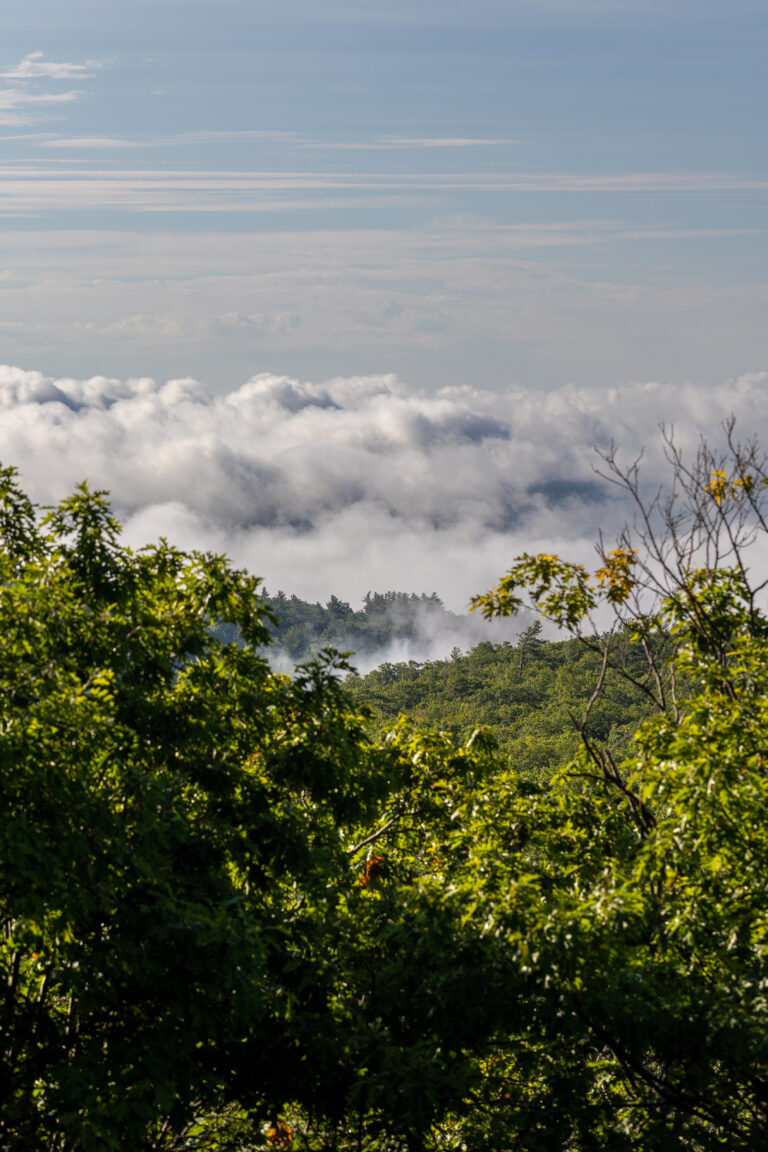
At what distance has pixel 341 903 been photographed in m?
8.43

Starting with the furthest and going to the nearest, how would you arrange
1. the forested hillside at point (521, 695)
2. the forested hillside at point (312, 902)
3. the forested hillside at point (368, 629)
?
the forested hillside at point (368, 629) < the forested hillside at point (521, 695) < the forested hillside at point (312, 902)

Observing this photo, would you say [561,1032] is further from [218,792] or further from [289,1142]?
[218,792]

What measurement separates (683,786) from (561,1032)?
7.00ft

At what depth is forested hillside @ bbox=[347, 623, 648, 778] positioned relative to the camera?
57.1 metres

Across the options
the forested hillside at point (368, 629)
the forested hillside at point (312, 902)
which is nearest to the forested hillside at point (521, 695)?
the forested hillside at point (312, 902)

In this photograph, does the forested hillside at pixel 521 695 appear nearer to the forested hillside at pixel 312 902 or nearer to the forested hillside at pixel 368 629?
the forested hillside at pixel 312 902

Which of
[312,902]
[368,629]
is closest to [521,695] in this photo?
[312,902]

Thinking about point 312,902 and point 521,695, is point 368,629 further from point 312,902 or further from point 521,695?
point 312,902

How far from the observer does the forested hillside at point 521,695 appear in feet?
187

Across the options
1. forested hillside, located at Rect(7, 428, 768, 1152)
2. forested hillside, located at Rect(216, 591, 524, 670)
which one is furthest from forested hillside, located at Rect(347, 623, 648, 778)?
forested hillside, located at Rect(216, 591, 524, 670)

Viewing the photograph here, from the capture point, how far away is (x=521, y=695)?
7631 centimetres

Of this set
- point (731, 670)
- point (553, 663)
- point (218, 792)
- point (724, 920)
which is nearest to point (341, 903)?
point (218, 792)

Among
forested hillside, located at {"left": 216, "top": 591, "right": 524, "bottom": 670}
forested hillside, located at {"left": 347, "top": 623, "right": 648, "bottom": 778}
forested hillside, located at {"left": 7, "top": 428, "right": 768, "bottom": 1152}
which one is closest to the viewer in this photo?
forested hillside, located at {"left": 7, "top": 428, "right": 768, "bottom": 1152}

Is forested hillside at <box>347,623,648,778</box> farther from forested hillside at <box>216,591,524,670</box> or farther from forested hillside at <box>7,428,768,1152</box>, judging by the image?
forested hillside at <box>216,591,524,670</box>
